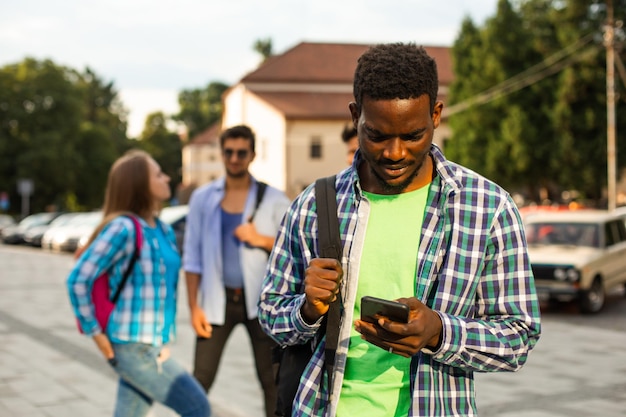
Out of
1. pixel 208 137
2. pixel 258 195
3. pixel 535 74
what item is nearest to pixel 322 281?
pixel 258 195

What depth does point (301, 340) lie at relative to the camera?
229 centimetres

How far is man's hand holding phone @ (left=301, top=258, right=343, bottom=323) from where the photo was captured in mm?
2039

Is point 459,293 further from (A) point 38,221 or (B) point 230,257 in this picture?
(A) point 38,221

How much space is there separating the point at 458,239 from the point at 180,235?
1898 cm

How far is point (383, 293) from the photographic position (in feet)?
7.08

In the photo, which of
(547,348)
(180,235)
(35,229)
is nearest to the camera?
(547,348)

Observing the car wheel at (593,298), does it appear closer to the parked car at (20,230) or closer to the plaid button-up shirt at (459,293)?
the plaid button-up shirt at (459,293)

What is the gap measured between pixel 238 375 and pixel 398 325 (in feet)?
20.9

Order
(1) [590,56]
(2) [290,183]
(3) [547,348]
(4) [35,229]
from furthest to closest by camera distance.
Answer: (2) [290,183], (4) [35,229], (1) [590,56], (3) [547,348]

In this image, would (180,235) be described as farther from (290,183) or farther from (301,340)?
(290,183)

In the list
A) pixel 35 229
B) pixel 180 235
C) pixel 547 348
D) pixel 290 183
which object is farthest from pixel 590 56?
pixel 547 348

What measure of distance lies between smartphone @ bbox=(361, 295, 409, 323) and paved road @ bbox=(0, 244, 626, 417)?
4.68 meters

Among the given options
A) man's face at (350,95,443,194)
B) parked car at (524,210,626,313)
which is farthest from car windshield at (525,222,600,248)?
man's face at (350,95,443,194)

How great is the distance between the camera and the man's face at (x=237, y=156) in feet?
16.5
